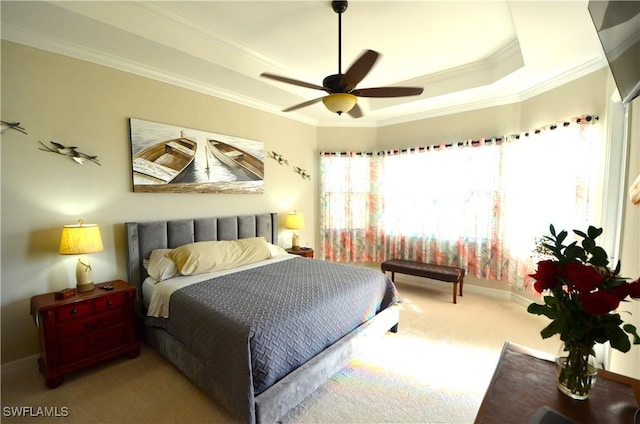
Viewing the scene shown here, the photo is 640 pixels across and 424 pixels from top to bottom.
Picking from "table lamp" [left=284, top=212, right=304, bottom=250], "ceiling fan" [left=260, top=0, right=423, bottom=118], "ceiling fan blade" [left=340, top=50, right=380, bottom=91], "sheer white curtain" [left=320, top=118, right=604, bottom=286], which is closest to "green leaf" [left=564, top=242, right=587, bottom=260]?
"ceiling fan blade" [left=340, top=50, right=380, bottom=91]

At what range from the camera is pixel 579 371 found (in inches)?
36.4

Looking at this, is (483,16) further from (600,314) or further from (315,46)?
(600,314)

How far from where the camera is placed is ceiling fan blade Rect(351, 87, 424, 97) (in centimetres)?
209

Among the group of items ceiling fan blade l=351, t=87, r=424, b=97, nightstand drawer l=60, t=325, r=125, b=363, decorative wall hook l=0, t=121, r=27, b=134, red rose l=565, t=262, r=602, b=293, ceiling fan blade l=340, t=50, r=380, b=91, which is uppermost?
ceiling fan blade l=340, t=50, r=380, b=91

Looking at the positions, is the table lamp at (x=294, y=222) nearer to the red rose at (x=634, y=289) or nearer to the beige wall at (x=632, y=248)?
the beige wall at (x=632, y=248)

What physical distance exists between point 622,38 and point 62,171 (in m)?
3.62

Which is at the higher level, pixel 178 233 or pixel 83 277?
pixel 178 233

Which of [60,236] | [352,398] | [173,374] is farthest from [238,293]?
[60,236]

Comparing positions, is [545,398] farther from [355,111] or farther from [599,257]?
[355,111]

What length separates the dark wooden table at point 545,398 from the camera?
0.86 metres

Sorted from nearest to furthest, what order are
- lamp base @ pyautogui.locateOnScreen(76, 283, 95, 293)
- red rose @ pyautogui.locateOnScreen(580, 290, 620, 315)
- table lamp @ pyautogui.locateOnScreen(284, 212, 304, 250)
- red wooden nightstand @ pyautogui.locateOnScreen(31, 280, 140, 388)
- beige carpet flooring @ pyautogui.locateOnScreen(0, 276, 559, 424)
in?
red rose @ pyautogui.locateOnScreen(580, 290, 620, 315) < beige carpet flooring @ pyautogui.locateOnScreen(0, 276, 559, 424) < red wooden nightstand @ pyautogui.locateOnScreen(31, 280, 140, 388) < lamp base @ pyautogui.locateOnScreen(76, 283, 95, 293) < table lamp @ pyautogui.locateOnScreen(284, 212, 304, 250)

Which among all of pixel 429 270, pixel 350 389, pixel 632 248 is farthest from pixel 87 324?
pixel 632 248

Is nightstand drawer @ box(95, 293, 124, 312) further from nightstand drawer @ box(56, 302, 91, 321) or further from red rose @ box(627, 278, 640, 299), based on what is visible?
red rose @ box(627, 278, 640, 299)

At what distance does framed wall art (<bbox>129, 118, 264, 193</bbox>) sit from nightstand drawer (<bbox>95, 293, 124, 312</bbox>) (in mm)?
1056
